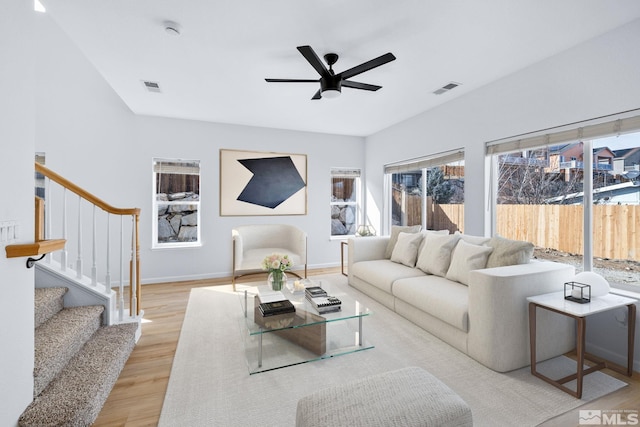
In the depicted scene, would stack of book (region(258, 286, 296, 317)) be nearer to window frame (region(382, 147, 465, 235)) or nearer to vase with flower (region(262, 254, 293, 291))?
vase with flower (region(262, 254, 293, 291))

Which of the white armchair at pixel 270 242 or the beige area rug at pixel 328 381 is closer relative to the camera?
the beige area rug at pixel 328 381

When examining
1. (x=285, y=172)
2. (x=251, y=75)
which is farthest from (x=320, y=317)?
(x=285, y=172)

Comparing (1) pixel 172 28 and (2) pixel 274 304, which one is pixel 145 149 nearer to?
(1) pixel 172 28

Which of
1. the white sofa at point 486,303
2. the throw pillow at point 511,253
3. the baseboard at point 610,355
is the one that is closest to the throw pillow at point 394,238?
the white sofa at point 486,303

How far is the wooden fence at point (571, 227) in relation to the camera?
2424 mm

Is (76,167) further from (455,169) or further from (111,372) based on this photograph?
(455,169)

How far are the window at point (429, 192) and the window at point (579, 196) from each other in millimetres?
653

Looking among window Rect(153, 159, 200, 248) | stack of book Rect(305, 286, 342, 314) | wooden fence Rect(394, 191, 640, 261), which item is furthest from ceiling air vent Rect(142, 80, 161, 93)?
wooden fence Rect(394, 191, 640, 261)

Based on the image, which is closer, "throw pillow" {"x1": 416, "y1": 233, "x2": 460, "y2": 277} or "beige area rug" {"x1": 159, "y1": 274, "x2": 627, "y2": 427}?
"beige area rug" {"x1": 159, "y1": 274, "x2": 627, "y2": 427}

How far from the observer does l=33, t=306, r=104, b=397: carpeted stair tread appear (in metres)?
1.73

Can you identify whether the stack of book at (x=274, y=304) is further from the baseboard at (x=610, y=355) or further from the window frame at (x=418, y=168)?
the window frame at (x=418, y=168)

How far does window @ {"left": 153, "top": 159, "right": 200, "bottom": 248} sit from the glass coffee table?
2.75 metres

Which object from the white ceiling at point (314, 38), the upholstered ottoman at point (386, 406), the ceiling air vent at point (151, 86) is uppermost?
the ceiling air vent at point (151, 86)

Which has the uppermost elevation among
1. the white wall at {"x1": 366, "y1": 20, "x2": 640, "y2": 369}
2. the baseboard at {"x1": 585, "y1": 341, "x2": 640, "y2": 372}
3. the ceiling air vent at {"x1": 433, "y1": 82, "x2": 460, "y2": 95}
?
the ceiling air vent at {"x1": 433, "y1": 82, "x2": 460, "y2": 95}
